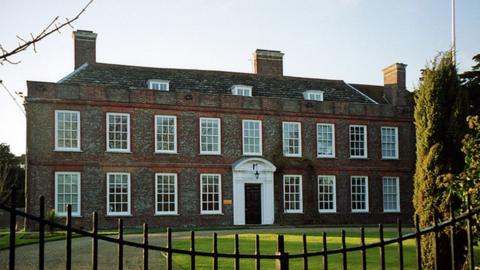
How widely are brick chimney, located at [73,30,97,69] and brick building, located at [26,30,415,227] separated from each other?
7cm

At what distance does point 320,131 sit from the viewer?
1271 inches

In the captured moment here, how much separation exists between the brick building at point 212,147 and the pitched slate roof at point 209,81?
101 mm

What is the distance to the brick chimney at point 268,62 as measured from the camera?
36250mm

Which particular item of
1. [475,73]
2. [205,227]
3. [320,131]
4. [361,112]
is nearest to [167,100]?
[205,227]

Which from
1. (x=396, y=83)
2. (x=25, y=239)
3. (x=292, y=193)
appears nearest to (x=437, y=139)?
(x=25, y=239)

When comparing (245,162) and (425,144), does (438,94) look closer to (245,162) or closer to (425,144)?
(425,144)

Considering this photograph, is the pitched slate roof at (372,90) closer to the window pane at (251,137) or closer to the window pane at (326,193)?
the window pane at (326,193)

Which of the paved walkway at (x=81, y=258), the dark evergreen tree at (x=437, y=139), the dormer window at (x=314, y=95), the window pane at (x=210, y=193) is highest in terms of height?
the dormer window at (x=314, y=95)

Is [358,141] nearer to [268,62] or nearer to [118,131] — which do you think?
[268,62]

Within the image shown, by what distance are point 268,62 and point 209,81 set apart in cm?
563

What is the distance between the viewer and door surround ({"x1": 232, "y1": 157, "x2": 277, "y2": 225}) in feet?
97.8

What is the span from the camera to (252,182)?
3016 cm

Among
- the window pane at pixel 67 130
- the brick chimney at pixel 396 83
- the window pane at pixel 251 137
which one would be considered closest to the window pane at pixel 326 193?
the window pane at pixel 251 137

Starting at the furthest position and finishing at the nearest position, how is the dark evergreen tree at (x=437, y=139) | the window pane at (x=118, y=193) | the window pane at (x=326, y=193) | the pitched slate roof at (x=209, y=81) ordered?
the window pane at (x=326, y=193)
the pitched slate roof at (x=209, y=81)
the window pane at (x=118, y=193)
the dark evergreen tree at (x=437, y=139)
